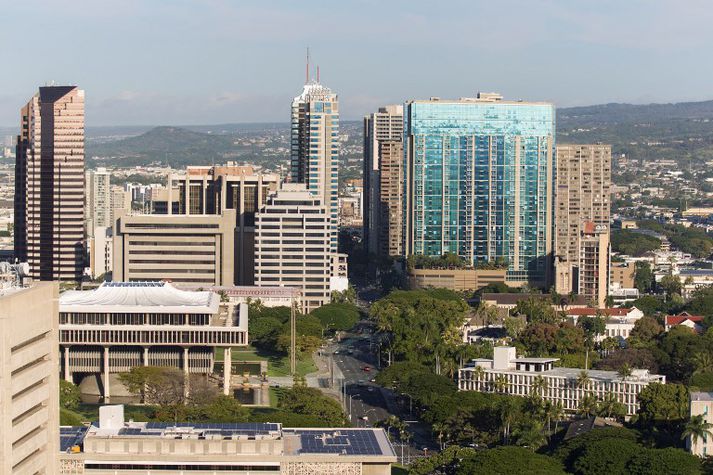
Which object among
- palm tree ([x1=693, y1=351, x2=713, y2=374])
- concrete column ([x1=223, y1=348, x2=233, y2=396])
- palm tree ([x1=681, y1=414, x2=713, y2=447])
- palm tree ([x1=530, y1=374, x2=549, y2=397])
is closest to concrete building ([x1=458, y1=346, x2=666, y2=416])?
palm tree ([x1=530, y1=374, x2=549, y2=397])

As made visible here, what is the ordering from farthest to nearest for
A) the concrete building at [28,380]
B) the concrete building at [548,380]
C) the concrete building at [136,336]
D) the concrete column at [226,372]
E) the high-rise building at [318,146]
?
the high-rise building at [318,146]
the concrete building at [136,336]
the concrete column at [226,372]
the concrete building at [548,380]
the concrete building at [28,380]

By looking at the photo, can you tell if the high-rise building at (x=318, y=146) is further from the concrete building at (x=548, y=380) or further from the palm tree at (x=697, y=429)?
the palm tree at (x=697, y=429)

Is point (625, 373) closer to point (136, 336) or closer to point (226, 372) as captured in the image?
point (226, 372)

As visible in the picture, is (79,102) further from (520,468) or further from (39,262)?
(520,468)

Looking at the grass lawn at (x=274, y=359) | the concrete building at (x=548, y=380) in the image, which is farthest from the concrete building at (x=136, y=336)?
the concrete building at (x=548, y=380)

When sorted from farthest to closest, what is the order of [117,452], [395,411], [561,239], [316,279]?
1. [561,239]
2. [316,279]
3. [395,411]
4. [117,452]

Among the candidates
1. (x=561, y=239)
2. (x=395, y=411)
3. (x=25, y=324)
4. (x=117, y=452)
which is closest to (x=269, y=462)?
(x=117, y=452)

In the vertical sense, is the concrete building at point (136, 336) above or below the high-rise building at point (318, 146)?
below

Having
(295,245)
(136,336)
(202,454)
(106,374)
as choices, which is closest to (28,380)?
(202,454)
